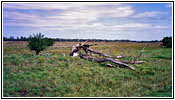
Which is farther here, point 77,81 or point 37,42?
point 37,42

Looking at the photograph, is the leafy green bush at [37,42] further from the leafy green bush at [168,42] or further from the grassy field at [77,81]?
the leafy green bush at [168,42]

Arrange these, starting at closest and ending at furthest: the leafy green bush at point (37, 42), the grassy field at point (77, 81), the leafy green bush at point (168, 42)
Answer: the grassy field at point (77, 81) → the leafy green bush at point (37, 42) → the leafy green bush at point (168, 42)

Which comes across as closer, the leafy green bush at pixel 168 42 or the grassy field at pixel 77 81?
the grassy field at pixel 77 81

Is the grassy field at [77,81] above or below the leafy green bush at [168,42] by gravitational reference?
below

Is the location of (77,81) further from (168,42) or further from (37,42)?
(168,42)

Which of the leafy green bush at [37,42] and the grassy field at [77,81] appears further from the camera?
the leafy green bush at [37,42]

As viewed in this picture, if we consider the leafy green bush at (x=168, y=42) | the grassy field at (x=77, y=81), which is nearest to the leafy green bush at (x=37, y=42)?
the grassy field at (x=77, y=81)

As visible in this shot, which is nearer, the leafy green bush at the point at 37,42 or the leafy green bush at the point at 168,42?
the leafy green bush at the point at 37,42

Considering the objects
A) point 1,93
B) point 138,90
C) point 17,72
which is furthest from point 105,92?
point 17,72

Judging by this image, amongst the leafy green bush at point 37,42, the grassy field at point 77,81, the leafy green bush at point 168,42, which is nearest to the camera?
A: the grassy field at point 77,81

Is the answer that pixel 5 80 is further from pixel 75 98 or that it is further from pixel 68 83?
pixel 75 98

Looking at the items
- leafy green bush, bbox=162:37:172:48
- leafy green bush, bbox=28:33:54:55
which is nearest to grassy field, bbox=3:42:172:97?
leafy green bush, bbox=28:33:54:55

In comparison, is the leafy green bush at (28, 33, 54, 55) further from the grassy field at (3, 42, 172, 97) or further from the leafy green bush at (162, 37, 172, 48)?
the leafy green bush at (162, 37, 172, 48)

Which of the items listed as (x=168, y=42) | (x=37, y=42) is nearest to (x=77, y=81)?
(x=37, y=42)
